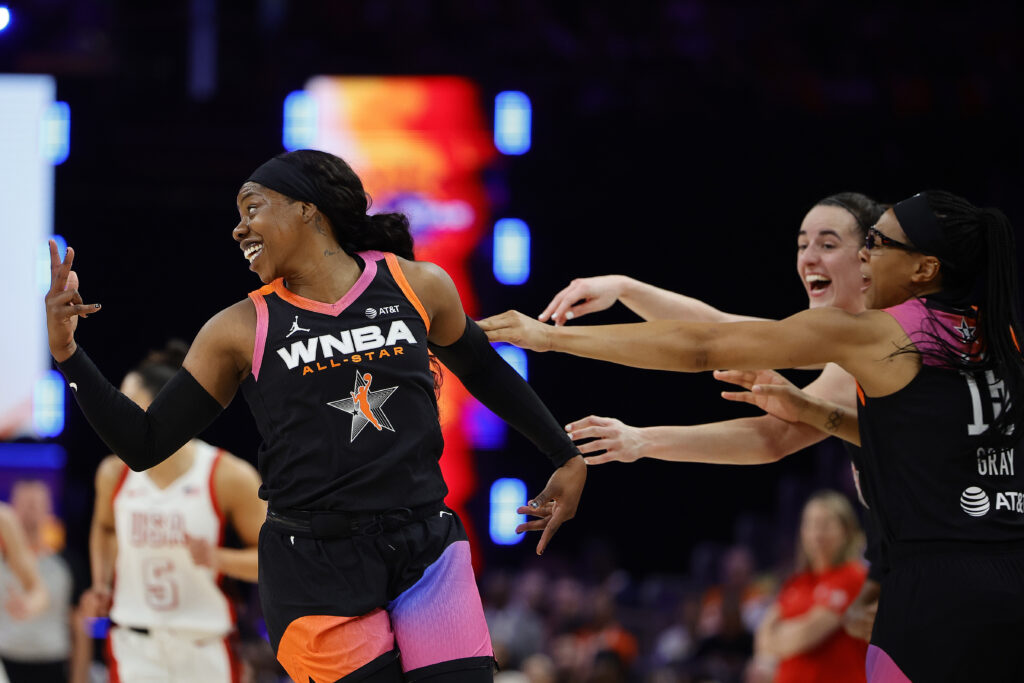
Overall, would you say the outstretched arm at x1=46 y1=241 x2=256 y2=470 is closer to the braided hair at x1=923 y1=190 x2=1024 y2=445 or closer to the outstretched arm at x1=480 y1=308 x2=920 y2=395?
the outstretched arm at x1=480 y1=308 x2=920 y2=395

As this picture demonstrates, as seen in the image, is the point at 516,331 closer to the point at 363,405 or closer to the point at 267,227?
the point at 363,405

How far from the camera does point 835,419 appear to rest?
11.6ft

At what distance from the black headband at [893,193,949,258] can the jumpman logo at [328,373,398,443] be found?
4.66ft

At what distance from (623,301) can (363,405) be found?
141 cm

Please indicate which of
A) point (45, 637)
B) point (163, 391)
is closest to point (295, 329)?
point (163, 391)

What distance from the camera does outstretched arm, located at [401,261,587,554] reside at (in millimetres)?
2977

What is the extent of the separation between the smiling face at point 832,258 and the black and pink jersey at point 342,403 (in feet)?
5.18

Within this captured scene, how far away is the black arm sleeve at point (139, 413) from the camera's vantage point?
9.02 feet

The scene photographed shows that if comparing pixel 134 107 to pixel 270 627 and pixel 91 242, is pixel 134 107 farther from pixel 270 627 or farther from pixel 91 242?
pixel 270 627

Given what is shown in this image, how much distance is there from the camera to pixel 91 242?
39.0 ft

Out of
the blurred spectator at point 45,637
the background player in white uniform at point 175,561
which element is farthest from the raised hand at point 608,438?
the blurred spectator at point 45,637

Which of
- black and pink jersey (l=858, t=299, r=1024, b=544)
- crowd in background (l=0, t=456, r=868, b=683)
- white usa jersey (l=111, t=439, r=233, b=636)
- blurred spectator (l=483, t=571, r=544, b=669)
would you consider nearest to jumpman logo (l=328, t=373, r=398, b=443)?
black and pink jersey (l=858, t=299, r=1024, b=544)

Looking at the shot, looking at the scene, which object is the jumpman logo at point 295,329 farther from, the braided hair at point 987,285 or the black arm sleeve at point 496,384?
the braided hair at point 987,285

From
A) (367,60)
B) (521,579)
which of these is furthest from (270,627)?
(367,60)
